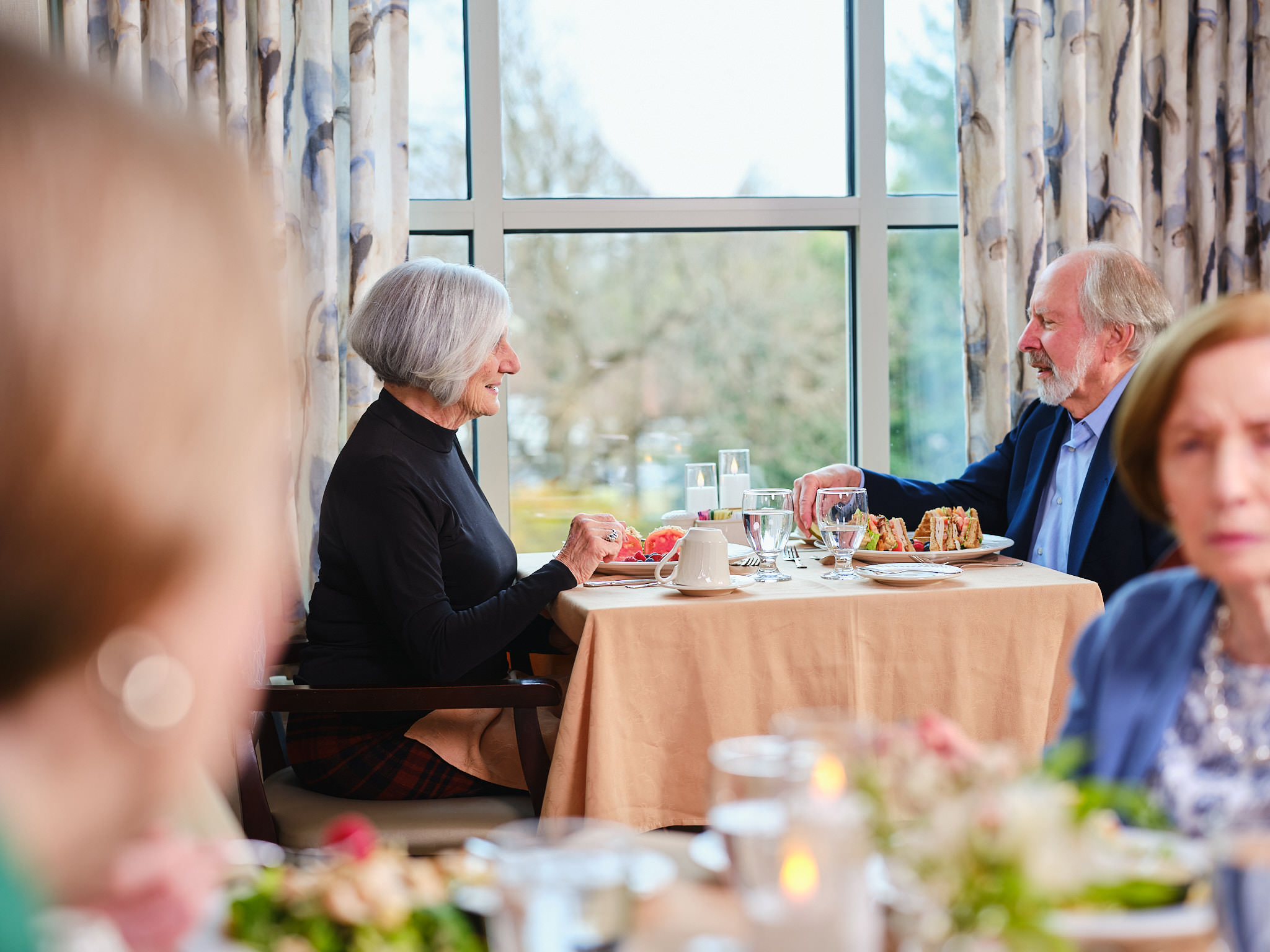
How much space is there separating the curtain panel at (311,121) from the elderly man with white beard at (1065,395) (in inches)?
55.0

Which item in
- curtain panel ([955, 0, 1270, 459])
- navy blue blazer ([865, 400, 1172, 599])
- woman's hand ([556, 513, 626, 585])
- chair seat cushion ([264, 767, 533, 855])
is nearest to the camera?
chair seat cushion ([264, 767, 533, 855])

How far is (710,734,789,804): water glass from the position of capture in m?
0.65

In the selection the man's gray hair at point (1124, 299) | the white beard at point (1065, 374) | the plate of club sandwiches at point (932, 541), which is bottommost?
the plate of club sandwiches at point (932, 541)

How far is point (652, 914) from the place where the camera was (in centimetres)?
76

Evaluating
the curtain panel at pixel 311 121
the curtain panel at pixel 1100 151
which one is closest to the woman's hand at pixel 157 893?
the curtain panel at pixel 311 121

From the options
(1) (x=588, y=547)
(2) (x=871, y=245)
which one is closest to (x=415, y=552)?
(1) (x=588, y=547)

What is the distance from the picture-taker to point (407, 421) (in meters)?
2.38

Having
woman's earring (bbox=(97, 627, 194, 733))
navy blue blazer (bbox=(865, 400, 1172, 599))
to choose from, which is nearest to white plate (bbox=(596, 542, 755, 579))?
navy blue blazer (bbox=(865, 400, 1172, 599))

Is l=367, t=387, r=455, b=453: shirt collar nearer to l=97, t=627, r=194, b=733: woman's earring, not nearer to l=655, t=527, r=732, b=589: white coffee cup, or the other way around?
l=655, t=527, r=732, b=589: white coffee cup

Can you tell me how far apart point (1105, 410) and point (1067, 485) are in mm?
218

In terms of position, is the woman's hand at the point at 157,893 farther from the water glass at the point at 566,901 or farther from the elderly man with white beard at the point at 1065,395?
the elderly man with white beard at the point at 1065,395

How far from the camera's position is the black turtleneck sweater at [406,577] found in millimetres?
2129

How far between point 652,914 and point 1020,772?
27 cm

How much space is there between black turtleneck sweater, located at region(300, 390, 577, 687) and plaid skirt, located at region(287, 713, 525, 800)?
0.10 meters
